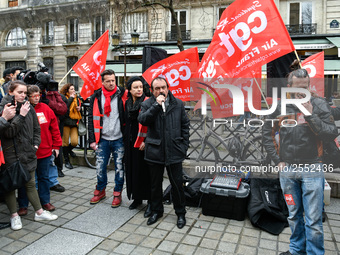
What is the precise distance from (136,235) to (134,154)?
3.86ft

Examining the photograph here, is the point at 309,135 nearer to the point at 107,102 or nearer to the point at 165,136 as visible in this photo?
the point at 165,136

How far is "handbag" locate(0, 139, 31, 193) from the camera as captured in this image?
3631 millimetres

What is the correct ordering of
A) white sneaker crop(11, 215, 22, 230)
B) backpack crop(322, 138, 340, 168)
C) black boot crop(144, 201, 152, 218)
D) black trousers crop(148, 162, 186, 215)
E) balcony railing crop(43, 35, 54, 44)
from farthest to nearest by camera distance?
balcony railing crop(43, 35, 54, 44), black boot crop(144, 201, 152, 218), black trousers crop(148, 162, 186, 215), white sneaker crop(11, 215, 22, 230), backpack crop(322, 138, 340, 168)

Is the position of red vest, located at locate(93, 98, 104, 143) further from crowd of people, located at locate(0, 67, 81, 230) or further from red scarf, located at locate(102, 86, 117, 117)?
crowd of people, located at locate(0, 67, 81, 230)

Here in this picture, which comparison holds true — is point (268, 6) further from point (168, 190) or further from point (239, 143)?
point (168, 190)

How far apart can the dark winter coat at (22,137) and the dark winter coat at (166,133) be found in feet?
4.74

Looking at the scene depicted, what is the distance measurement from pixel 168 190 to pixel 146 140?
1.25 m

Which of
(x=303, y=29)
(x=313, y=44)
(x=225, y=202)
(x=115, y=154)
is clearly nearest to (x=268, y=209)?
(x=225, y=202)

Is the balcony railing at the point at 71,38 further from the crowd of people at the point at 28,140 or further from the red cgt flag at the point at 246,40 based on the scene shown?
the red cgt flag at the point at 246,40

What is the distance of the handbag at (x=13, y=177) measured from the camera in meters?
3.63

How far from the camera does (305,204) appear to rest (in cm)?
287

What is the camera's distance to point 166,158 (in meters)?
3.84

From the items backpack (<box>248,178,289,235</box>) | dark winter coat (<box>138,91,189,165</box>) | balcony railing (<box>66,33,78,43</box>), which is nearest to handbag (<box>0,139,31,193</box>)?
dark winter coat (<box>138,91,189,165</box>)

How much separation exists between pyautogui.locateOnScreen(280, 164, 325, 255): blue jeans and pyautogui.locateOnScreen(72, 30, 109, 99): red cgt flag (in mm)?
3724
